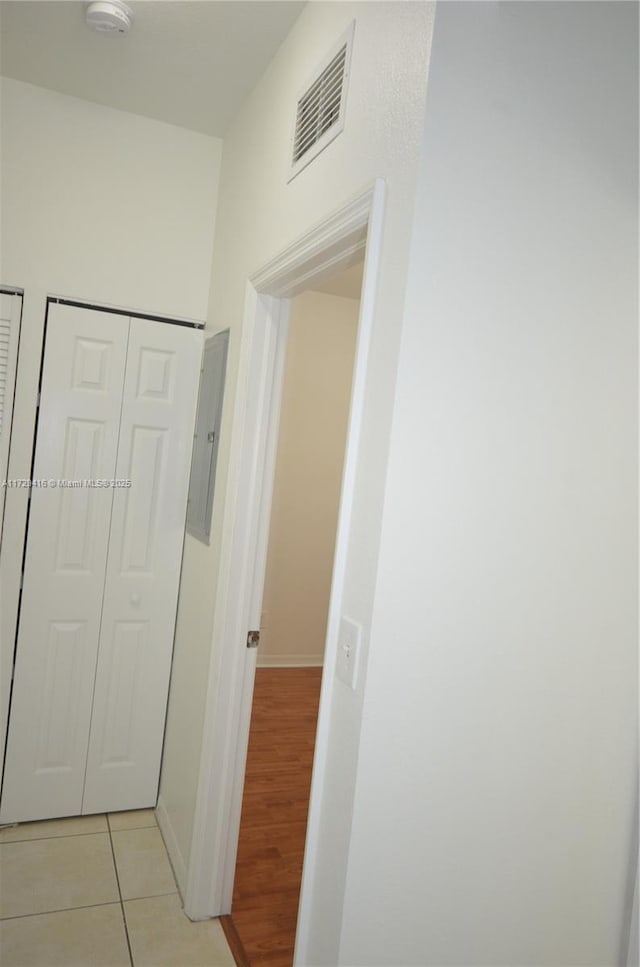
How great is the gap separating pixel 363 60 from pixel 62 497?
71.6 inches

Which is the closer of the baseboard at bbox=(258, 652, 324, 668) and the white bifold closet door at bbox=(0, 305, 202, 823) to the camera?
the white bifold closet door at bbox=(0, 305, 202, 823)

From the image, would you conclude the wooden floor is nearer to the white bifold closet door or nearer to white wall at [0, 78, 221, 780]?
the white bifold closet door

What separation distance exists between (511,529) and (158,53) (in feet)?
6.27

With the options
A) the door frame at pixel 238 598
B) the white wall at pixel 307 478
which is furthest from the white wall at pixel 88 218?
the white wall at pixel 307 478

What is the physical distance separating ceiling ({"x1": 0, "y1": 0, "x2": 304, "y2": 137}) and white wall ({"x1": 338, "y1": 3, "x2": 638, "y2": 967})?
949 mm

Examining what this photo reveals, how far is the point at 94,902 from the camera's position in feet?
6.97

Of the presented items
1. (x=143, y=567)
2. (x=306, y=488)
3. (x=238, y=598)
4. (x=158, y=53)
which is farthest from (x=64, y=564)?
(x=306, y=488)

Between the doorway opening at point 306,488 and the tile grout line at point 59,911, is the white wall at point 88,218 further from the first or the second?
the doorway opening at point 306,488

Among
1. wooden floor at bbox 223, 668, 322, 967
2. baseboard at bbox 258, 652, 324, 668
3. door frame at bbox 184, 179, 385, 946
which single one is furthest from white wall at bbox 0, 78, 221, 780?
baseboard at bbox 258, 652, 324, 668

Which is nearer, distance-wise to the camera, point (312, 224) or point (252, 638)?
point (312, 224)

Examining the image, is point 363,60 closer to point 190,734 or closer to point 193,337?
point 193,337

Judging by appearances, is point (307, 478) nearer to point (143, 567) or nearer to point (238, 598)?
point (143, 567)

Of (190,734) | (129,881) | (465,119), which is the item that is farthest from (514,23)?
(129,881)

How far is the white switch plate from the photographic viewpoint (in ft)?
4.12
